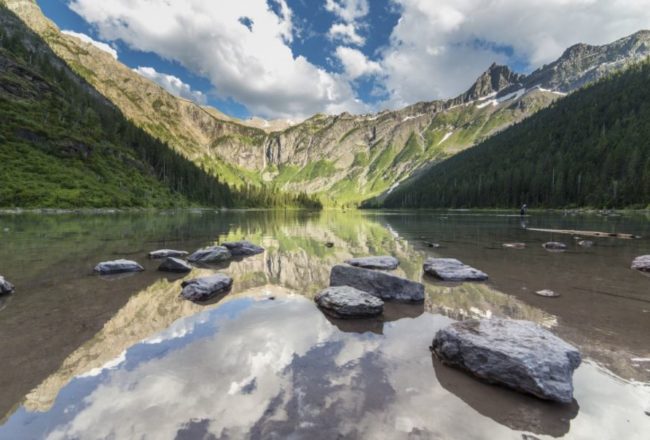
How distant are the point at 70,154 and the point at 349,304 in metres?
136

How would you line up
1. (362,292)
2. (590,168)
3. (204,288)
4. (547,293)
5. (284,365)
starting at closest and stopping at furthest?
1. (284,365)
2. (362,292)
3. (204,288)
4. (547,293)
5. (590,168)

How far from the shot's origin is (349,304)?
1097 cm

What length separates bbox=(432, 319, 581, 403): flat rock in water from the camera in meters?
6.16

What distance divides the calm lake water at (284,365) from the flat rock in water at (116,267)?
1.24 m

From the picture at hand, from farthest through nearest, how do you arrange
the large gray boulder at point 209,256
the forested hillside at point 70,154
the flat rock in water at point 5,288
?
the forested hillside at point 70,154 < the large gray boulder at point 209,256 < the flat rock in water at point 5,288

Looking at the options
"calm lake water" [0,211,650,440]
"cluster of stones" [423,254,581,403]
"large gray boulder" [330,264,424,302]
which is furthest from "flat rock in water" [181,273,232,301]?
"cluster of stones" [423,254,581,403]

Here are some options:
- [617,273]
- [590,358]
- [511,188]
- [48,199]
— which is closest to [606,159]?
[511,188]

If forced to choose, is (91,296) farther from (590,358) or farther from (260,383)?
(590,358)

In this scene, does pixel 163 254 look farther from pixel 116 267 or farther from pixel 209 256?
pixel 116 267

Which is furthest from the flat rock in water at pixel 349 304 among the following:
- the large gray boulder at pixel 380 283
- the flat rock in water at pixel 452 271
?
the flat rock in water at pixel 452 271

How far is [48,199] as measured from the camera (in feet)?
271

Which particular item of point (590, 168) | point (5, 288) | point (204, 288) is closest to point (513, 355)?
point (204, 288)

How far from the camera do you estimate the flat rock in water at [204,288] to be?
12.7 metres

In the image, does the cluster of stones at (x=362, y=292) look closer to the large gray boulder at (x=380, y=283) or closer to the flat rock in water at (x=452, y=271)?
the large gray boulder at (x=380, y=283)
